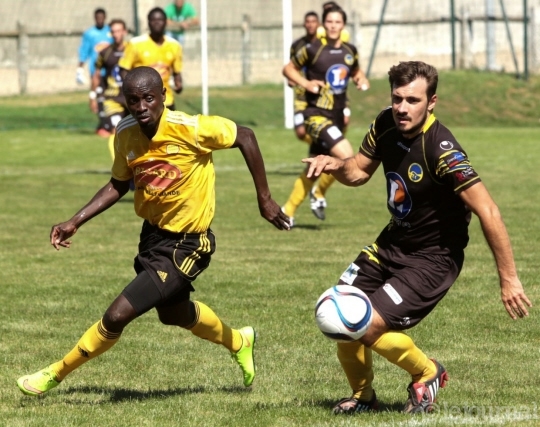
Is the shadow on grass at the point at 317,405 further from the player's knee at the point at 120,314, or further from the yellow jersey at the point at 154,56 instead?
the yellow jersey at the point at 154,56

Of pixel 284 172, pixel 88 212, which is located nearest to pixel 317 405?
pixel 88 212

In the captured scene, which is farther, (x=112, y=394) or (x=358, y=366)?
(x=112, y=394)

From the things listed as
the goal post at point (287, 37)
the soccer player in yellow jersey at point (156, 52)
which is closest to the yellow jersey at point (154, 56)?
the soccer player in yellow jersey at point (156, 52)

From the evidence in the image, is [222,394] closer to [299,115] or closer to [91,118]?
[299,115]

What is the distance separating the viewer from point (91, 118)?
26172mm

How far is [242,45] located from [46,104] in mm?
6230

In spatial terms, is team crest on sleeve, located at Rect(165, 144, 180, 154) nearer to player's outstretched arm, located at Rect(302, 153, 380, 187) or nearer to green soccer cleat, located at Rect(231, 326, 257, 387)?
player's outstretched arm, located at Rect(302, 153, 380, 187)

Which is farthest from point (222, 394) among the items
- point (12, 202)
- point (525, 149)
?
point (525, 149)

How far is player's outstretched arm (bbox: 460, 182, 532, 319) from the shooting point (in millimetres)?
5125

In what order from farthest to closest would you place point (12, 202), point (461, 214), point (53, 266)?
point (12, 202), point (53, 266), point (461, 214)

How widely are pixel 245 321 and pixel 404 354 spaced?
2.71m

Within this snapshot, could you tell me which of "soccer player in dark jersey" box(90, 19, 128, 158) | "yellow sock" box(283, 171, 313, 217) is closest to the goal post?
"soccer player in dark jersey" box(90, 19, 128, 158)

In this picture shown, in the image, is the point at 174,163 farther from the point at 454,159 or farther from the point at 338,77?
the point at 338,77

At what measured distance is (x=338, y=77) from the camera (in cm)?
1325
